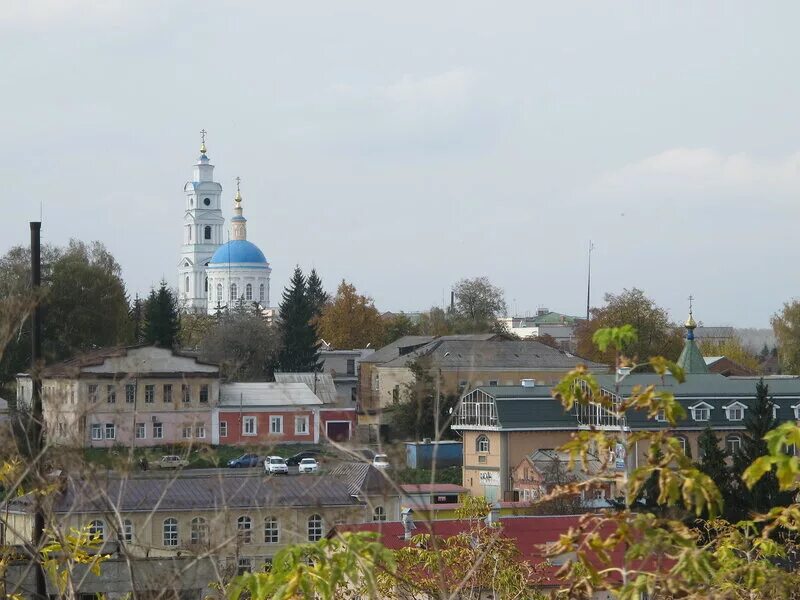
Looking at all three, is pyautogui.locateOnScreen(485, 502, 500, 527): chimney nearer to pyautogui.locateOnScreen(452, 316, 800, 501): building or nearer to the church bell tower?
pyautogui.locateOnScreen(452, 316, 800, 501): building

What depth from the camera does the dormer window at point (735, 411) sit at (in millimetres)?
46938

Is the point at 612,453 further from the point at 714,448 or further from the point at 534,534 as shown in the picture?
the point at 714,448

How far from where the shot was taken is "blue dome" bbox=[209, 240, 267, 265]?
105m

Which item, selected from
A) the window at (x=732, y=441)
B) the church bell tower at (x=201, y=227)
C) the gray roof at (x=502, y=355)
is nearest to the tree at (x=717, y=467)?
the window at (x=732, y=441)

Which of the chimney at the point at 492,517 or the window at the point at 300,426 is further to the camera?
the window at the point at 300,426

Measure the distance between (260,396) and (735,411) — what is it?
1793 centimetres

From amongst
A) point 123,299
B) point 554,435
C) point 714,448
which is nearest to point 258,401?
point 123,299

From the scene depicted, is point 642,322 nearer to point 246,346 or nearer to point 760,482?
point 246,346

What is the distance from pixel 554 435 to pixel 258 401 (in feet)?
43.9

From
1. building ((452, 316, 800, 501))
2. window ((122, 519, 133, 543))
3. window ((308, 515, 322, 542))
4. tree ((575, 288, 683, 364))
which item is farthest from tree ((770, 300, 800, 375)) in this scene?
window ((122, 519, 133, 543))

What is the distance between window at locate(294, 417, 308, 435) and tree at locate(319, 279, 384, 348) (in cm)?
2549

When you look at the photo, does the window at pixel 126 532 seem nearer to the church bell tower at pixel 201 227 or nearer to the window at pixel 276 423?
the window at pixel 276 423

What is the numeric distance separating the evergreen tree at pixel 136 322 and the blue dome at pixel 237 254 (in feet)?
71.1

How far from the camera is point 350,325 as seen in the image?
265ft
